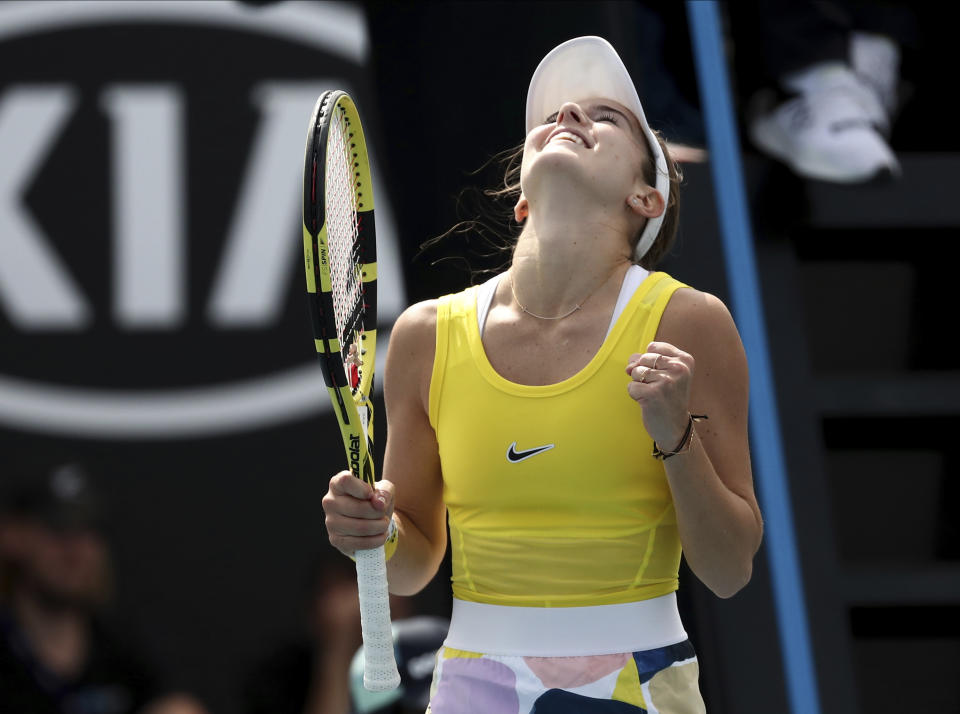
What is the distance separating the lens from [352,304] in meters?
1.56

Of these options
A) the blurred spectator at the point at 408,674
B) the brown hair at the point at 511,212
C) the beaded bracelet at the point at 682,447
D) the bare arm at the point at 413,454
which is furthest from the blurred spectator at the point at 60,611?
the beaded bracelet at the point at 682,447

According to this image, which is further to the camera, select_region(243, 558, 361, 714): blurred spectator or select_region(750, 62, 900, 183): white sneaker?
select_region(243, 558, 361, 714): blurred spectator

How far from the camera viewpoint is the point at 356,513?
1.36 m

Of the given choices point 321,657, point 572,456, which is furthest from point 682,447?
point 321,657

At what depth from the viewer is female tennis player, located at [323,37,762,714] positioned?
1348 mm

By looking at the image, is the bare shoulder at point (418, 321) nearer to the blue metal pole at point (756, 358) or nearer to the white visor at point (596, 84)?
the white visor at point (596, 84)

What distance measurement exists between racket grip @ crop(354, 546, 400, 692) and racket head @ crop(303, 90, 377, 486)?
9 centimetres

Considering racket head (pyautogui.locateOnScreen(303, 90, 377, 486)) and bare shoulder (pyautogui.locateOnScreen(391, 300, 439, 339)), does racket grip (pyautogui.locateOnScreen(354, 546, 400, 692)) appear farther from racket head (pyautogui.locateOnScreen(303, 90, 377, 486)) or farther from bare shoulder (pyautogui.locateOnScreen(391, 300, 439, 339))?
bare shoulder (pyautogui.locateOnScreen(391, 300, 439, 339))

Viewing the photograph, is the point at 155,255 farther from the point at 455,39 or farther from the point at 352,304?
the point at 352,304

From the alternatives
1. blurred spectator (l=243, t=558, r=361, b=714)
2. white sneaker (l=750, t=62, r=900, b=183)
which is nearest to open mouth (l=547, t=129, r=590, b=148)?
white sneaker (l=750, t=62, r=900, b=183)

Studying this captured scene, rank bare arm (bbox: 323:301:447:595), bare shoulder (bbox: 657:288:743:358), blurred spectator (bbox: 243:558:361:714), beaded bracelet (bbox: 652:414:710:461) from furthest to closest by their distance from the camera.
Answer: blurred spectator (bbox: 243:558:361:714) < bare arm (bbox: 323:301:447:595) < bare shoulder (bbox: 657:288:743:358) < beaded bracelet (bbox: 652:414:710:461)

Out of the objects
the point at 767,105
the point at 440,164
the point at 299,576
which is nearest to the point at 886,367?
the point at 767,105

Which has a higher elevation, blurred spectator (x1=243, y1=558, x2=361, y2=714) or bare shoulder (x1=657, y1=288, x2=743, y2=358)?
bare shoulder (x1=657, y1=288, x2=743, y2=358)

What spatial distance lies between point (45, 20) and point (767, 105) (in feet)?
9.59
